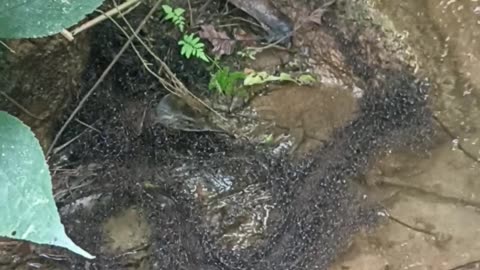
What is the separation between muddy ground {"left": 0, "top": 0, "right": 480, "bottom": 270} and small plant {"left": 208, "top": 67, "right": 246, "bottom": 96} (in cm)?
2

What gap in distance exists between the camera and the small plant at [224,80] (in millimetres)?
1342

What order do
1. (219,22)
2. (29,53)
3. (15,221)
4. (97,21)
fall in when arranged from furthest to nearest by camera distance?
(219,22) → (97,21) → (29,53) → (15,221)

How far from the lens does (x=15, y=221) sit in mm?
636

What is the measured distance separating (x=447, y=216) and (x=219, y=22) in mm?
574

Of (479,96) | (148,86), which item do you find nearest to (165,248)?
(148,86)

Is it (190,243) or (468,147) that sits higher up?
(468,147)

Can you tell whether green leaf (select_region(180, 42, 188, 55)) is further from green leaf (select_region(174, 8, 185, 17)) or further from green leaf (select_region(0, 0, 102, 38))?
green leaf (select_region(0, 0, 102, 38))

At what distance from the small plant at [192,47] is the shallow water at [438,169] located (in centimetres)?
36

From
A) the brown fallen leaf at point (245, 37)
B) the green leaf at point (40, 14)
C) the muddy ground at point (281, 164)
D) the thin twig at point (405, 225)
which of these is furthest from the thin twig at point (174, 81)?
the green leaf at point (40, 14)

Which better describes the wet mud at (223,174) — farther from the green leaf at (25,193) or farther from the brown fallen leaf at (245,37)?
the green leaf at (25,193)

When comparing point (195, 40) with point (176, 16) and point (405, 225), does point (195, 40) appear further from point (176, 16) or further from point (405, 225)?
point (405, 225)

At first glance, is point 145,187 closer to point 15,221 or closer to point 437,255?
point 437,255

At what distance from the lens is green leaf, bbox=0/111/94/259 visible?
62 cm

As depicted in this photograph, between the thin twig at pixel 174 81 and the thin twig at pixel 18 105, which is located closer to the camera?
the thin twig at pixel 18 105
